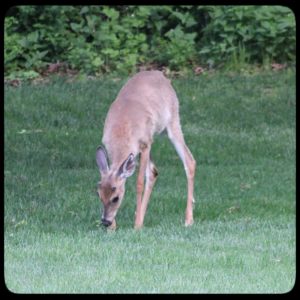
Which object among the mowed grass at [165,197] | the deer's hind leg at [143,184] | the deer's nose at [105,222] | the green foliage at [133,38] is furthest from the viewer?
the green foliage at [133,38]

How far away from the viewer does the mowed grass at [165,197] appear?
23.6ft

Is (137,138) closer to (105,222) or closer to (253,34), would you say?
(105,222)

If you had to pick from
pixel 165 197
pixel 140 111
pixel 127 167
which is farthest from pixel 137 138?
pixel 165 197

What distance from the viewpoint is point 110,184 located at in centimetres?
927

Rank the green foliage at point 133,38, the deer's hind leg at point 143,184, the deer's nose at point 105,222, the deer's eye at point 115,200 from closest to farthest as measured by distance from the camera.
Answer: the deer's nose at point 105,222 → the deer's eye at point 115,200 → the deer's hind leg at point 143,184 → the green foliage at point 133,38

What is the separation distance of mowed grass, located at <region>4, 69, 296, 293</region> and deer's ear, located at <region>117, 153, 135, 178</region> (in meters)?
0.51

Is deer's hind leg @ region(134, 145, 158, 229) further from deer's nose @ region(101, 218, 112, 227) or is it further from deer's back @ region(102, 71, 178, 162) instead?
deer's nose @ region(101, 218, 112, 227)

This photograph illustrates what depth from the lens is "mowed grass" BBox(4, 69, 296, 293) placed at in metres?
7.18

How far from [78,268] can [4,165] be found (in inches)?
206

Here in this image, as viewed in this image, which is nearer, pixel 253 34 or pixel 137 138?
pixel 137 138

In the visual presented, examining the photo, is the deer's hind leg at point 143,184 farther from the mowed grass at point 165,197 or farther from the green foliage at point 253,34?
the green foliage at point 253,34

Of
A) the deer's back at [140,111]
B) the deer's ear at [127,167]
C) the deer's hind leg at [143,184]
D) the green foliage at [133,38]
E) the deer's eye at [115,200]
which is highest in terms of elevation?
the deer's back at [140,111]

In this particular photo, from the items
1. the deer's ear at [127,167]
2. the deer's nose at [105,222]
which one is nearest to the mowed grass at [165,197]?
the deer's nose at [105,222]

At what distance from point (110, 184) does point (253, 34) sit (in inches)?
362
